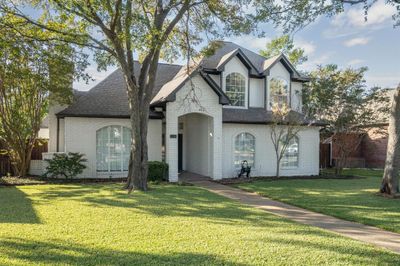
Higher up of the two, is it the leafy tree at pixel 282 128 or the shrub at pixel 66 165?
the leafy tree at pixel 282 128

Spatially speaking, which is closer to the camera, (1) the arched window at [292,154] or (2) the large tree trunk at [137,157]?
(2) the large tree trunk at [137,157]

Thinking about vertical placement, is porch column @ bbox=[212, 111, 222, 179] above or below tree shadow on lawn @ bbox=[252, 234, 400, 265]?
above

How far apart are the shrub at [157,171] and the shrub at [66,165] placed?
3528 millimetres

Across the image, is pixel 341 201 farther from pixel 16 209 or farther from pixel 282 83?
pixel 282 83

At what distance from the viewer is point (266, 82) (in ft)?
72.1

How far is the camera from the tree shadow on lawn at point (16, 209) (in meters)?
8.59

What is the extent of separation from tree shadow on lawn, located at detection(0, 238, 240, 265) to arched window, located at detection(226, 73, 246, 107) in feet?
51.5

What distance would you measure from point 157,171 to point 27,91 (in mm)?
7912

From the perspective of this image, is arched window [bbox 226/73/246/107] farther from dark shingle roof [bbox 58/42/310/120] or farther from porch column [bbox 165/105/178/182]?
porch column [bbox 165/105/178/182]

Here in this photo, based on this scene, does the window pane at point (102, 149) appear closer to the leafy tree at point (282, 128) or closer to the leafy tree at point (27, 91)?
the leafy tree at point (27, 91)

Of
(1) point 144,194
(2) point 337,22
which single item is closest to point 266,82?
(2) point 337,22

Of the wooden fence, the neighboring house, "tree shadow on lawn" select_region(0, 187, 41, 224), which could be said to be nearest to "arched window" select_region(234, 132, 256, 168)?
the neighboring house

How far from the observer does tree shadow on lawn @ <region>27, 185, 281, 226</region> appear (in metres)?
9.55

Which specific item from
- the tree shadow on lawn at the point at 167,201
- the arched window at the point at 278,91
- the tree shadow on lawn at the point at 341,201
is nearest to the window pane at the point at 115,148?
the tree shadow on lawn at the point at 167,201
